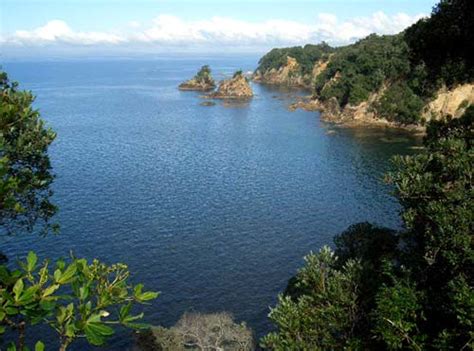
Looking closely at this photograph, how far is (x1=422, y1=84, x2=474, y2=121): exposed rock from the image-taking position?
95.4 meters

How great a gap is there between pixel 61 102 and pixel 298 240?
12230cm

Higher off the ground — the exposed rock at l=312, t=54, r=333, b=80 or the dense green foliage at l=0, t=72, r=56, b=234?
the exposed rock at l=312, t=54, r=333, b=80

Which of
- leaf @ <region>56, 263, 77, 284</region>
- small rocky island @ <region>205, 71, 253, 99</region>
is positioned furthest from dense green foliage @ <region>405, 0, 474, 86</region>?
small rocky island @ <region>205, 71, 253, 99</region>

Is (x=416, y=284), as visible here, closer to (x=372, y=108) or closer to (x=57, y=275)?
(x=57, y=275)

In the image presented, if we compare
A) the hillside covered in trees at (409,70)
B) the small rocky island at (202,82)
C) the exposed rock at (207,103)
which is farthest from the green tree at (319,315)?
the small rocky island at (202,82)

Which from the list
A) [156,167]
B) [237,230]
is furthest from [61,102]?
[237,230]

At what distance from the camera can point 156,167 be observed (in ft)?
262

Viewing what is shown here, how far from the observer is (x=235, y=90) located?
16350 centimetres

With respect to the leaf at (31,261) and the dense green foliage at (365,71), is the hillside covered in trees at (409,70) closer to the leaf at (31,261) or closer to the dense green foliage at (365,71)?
the dense green foliage at (365,71)

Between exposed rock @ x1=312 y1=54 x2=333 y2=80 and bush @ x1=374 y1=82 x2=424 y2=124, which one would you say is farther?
exposed rock @ x1=312 y1=54 x2=333 y2=80

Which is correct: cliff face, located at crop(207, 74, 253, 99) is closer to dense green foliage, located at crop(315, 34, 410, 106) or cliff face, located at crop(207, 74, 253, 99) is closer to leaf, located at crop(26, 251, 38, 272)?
dense green foliage, located at crop(315, 34, 410, 106)

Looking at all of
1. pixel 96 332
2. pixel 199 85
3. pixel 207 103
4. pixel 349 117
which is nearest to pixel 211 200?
pixel 96 332

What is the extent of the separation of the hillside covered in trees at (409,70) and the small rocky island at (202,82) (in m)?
57.8

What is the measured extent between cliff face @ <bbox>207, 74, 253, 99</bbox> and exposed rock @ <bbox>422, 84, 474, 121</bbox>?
72.9 meters
